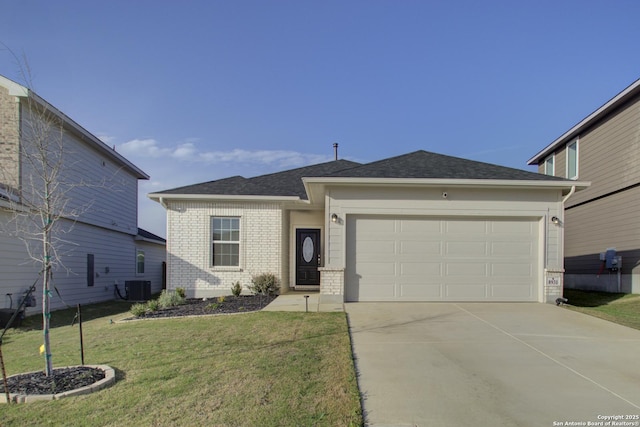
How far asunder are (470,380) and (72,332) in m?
7.76

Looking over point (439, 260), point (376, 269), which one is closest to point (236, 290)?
point (376, 269)

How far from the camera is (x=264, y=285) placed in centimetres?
1286

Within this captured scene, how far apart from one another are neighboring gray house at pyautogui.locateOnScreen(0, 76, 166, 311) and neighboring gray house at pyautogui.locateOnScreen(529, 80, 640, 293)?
50.3ft

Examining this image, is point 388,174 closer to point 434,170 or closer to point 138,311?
point 434,170

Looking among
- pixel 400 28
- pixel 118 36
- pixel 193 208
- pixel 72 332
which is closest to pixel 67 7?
pixel 118 36

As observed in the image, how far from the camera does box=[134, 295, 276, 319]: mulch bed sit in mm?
9945

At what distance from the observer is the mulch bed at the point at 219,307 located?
9945mm

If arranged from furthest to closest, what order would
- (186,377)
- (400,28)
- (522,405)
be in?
(400,28), (186,377), (522,405)

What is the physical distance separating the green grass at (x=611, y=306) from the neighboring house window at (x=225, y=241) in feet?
30.6

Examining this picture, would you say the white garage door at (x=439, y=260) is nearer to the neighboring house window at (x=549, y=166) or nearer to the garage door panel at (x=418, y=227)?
the garage door panel at (x=418, y=227)

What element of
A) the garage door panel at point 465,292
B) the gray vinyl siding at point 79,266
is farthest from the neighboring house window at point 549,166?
the gray vinyl siding at point 79,266

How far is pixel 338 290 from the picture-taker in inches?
417

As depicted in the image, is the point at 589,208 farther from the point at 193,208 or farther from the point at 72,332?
the point at 72,332

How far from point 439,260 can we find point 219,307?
5.62m
